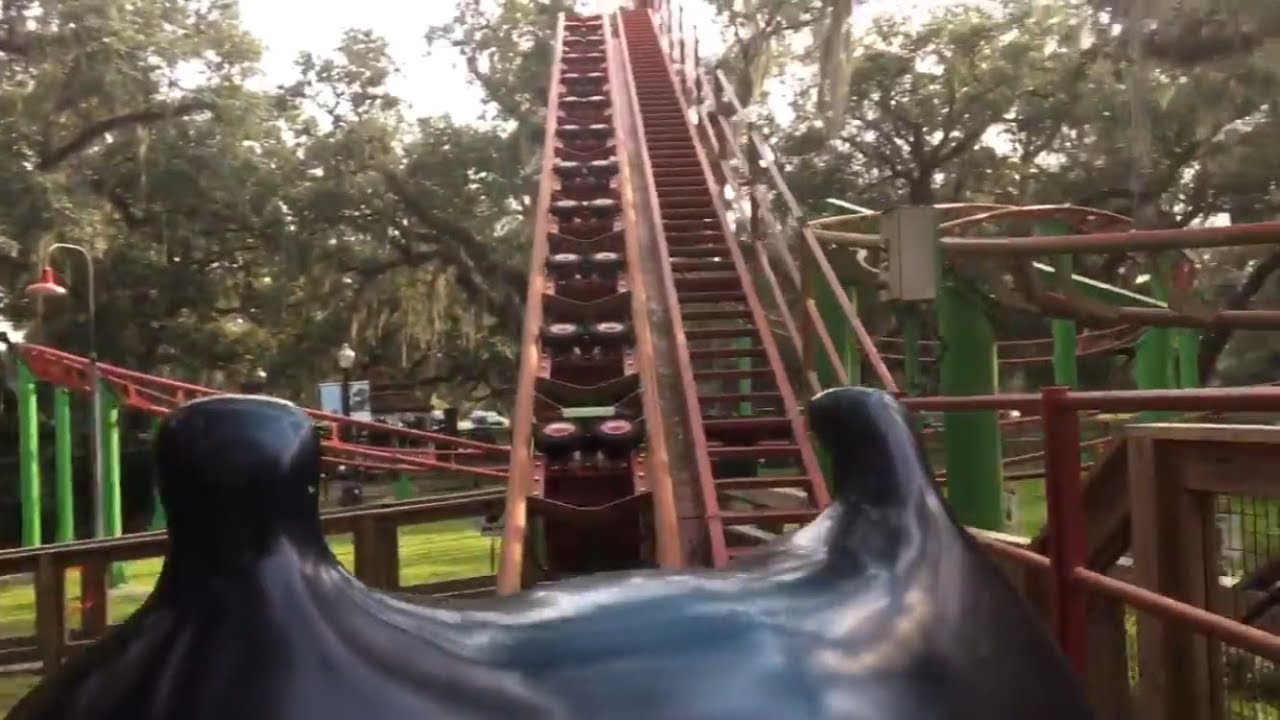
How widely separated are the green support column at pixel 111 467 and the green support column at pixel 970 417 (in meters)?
9.20

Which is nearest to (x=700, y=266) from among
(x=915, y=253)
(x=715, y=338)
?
(x=715, y=338)

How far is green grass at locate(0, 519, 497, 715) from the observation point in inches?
414

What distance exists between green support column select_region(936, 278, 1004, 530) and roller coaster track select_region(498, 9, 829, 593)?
76cm

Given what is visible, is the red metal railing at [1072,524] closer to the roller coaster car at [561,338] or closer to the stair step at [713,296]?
the roller coaster car at [561,338]

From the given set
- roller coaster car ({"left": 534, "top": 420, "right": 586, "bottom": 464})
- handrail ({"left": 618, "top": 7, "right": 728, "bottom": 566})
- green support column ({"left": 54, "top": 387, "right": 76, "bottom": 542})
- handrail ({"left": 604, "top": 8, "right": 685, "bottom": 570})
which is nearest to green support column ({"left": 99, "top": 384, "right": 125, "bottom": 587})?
green support column ({"left": 54, "top": 387, "right": 76, "bottom": 542})

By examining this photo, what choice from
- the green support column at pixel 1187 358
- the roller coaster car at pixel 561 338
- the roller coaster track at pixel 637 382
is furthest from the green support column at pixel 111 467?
the green support column at pixel 1187 358

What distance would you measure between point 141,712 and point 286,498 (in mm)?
144

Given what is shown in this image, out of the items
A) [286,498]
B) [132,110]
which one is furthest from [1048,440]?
[132,110]

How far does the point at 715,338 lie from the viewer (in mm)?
7883

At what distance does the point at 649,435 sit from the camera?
5.51 metres

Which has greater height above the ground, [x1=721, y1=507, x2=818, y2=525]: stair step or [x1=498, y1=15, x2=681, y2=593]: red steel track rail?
[x1=498, y1=15, x2=681, y2=593]: red steel track rail

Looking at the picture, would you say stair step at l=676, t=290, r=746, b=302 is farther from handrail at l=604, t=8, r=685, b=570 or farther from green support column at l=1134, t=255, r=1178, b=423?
green support column at l=1134, t=255, r=1178, b=423

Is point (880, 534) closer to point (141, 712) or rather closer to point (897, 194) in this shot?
point (141, 712)

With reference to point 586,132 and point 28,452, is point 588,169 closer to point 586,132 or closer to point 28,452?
point 586,132
